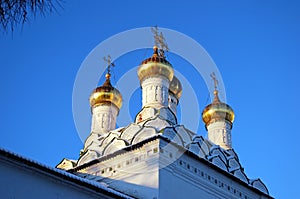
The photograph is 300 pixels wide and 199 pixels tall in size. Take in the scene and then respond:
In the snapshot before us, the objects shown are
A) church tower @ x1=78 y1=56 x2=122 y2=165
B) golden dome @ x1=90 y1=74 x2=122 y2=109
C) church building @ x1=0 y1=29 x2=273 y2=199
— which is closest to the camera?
church building @ x1=0 y1=29 x2=273 y2=199

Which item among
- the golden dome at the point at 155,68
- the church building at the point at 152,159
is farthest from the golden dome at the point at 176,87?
the golden dome at the point at 155,68

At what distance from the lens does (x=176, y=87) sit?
12.9 m

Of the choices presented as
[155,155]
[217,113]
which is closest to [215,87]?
[217,113]

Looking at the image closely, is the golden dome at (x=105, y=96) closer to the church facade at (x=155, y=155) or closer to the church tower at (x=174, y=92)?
the church facade at (x=155, y=155)

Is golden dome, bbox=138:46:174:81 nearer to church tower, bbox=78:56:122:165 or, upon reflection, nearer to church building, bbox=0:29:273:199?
church building, bbox=0:29:273:199

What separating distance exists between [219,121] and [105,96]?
314 cm

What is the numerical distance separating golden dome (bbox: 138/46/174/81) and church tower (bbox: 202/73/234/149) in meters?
1.94

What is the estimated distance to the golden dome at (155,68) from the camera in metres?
11.7

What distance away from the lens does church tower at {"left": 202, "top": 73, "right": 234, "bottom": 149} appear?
12.9 m

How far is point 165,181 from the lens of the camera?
29.3 ft

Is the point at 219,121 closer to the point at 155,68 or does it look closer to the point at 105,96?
the point at 155,68

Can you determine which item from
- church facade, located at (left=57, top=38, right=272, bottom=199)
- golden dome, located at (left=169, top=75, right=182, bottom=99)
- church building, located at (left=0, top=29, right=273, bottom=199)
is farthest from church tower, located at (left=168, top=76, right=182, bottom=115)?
church building, located at (left=0, top=29, right=273, bottom=199)

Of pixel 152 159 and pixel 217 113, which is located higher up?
pixel 217 113

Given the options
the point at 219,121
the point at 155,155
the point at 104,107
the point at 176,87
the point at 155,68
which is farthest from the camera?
the point at 219,121
